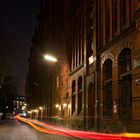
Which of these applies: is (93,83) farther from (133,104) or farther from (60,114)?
(60,114)

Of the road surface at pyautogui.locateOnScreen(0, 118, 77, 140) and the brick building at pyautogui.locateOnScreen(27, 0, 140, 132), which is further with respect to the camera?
the road surface at pyautogui.locateOnScreen(0, 118, 77, 140)

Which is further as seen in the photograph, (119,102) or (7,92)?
(7,92)

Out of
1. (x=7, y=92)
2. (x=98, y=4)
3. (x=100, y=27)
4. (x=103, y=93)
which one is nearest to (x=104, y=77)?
(x=103, y=93)

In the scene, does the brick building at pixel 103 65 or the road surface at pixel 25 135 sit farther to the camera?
the road surface at pixel 25 135

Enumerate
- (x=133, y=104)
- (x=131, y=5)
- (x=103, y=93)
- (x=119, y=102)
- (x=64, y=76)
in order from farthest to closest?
1. (x=64, y=76)
2. (x=103, y=93)
3. (x=119, y=102)
4. (x=131, y=5)
5. (x=133, y=104)

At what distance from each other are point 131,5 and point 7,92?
2198 inches

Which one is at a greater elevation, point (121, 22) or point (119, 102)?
point (121, 22)

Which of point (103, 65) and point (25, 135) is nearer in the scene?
point (25, 135)

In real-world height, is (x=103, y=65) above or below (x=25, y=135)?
above

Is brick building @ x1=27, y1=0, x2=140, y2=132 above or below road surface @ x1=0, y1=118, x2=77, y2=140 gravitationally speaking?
above

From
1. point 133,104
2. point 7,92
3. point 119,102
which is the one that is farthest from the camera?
A: point 7,92

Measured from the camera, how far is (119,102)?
29.1 m

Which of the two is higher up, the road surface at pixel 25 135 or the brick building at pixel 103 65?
the brick building at pixel 103 65

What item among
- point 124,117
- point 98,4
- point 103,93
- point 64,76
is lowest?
point 124,117
